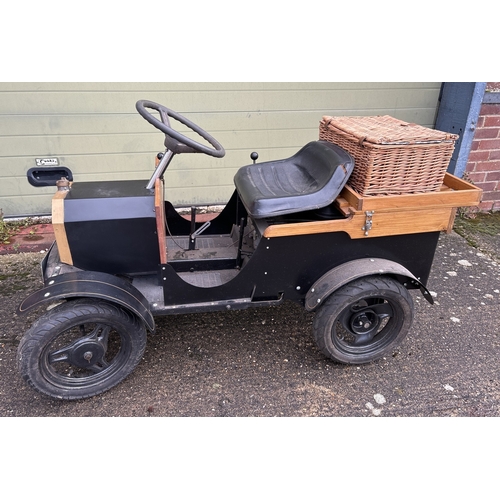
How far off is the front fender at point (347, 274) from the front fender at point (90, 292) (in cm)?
89

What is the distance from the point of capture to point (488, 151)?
4.43 metres

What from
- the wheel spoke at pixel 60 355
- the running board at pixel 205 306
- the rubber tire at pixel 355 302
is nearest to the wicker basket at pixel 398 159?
the rubber tire at pixel 355 302

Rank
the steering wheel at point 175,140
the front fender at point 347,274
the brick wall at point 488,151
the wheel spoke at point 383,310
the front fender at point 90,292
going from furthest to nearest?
the brick wall at point 488,151
the wheel spoke at point 383,310
the front fender at point 347,274
the steering wheel at point 175,140
the front fender at point 90,292

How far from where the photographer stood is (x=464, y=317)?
2961 millimetres

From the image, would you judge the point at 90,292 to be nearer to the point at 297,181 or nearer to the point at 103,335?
the point at 103,335

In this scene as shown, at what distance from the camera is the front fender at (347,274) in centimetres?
224

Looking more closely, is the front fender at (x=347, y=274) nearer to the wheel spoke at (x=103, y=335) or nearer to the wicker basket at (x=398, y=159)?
the wicker basket at (x=398, y=159)

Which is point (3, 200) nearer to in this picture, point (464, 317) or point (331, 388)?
point (331, 388)

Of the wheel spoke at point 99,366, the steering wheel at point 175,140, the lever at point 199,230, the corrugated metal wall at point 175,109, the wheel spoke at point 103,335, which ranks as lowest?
the wheel spoke at point 99,366

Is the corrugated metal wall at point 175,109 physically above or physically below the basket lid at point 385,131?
below

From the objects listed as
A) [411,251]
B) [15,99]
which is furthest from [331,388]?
[15,99]

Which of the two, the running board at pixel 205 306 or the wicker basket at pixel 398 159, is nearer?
the wicker basket at pixel 398 159

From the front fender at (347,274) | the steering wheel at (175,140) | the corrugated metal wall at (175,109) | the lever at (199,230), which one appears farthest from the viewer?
the corrugated metal wall at (175,109)

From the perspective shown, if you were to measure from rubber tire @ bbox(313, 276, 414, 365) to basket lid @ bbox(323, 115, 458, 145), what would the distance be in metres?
0.76
